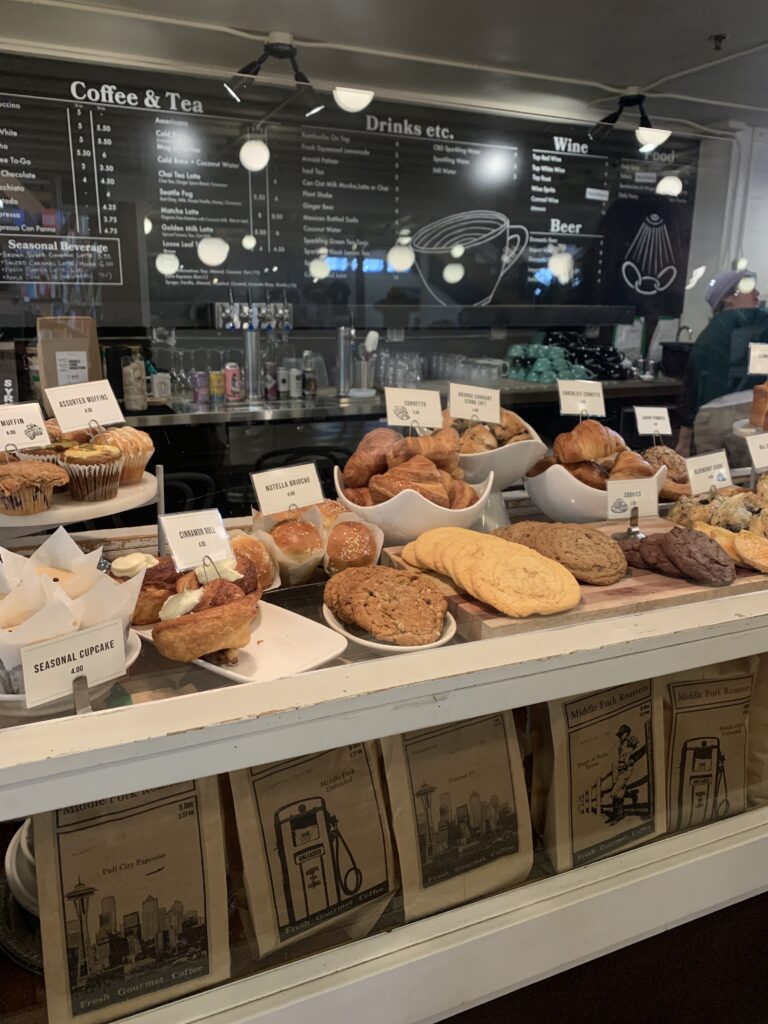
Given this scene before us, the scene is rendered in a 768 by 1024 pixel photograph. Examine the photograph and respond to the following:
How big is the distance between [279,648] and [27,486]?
63cm

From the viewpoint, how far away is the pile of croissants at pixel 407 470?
1.47m

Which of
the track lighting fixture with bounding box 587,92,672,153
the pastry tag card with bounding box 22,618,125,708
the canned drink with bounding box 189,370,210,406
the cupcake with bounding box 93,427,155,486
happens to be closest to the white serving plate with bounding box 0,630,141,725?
the pastry tag card with bounding box 22,618,125,708

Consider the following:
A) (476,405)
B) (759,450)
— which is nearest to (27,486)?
(476,405)

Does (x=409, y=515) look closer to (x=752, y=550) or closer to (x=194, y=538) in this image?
(x=194, y=538)

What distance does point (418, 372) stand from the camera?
A: 14.6 ft

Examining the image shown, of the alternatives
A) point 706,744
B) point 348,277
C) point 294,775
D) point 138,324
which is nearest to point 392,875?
point 294,775

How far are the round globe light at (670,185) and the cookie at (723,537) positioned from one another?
4030 millimetres

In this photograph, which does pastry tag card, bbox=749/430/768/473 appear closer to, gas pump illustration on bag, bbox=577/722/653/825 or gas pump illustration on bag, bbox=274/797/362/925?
gas pump illustration on bag, bbox=577/722/653/825

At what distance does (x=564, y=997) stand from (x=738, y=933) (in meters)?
0.42

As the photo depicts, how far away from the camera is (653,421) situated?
75.2 inches

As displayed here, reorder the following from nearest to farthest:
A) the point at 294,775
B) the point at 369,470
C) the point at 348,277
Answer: the point at 294,775 < the point at 369,470 < the point at 348,277

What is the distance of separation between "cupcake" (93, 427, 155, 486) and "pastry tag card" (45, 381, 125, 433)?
0.13m

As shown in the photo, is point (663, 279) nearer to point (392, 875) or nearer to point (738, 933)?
point (738, 933)

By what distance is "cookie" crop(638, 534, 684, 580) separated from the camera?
4.59 ft
